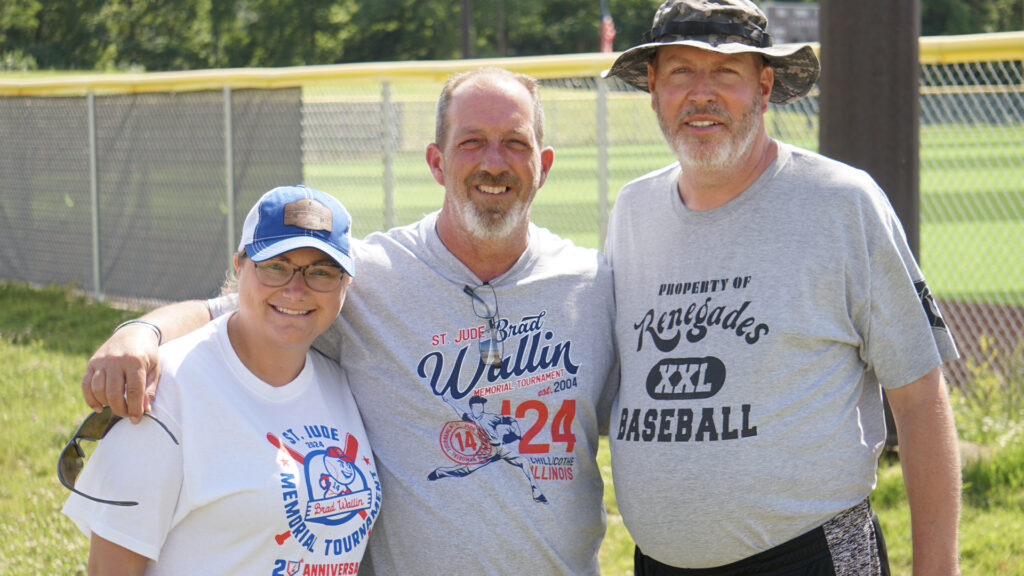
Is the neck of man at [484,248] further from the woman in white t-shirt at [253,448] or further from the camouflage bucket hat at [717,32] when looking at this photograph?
the camouflage bucket hat at [717,32]

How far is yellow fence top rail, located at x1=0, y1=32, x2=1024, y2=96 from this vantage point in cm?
633

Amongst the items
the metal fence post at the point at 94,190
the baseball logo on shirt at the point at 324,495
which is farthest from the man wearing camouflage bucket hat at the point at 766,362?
the metal fence post at the point at 94,190

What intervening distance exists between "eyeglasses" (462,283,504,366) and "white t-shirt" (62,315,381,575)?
48 centimetres

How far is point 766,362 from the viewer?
9.08 feet

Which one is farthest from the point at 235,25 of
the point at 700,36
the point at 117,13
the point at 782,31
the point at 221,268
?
the point at 700,36

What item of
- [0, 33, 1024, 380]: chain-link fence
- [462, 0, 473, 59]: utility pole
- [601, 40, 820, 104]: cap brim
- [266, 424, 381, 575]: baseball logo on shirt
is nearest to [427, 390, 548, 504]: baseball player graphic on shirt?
[266, 424, 381, 575]: baseball logo on shirt

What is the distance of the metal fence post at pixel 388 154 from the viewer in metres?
9.39

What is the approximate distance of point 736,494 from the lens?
2.75m

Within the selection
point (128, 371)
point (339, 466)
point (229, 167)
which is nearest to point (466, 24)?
point (229, 167)

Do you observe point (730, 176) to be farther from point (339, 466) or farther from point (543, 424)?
point (339, 466)

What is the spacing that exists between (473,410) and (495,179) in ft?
2.20

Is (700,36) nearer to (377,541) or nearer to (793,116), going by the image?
(377,541)

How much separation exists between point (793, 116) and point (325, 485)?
6931 mm

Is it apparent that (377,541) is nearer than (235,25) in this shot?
Yes
